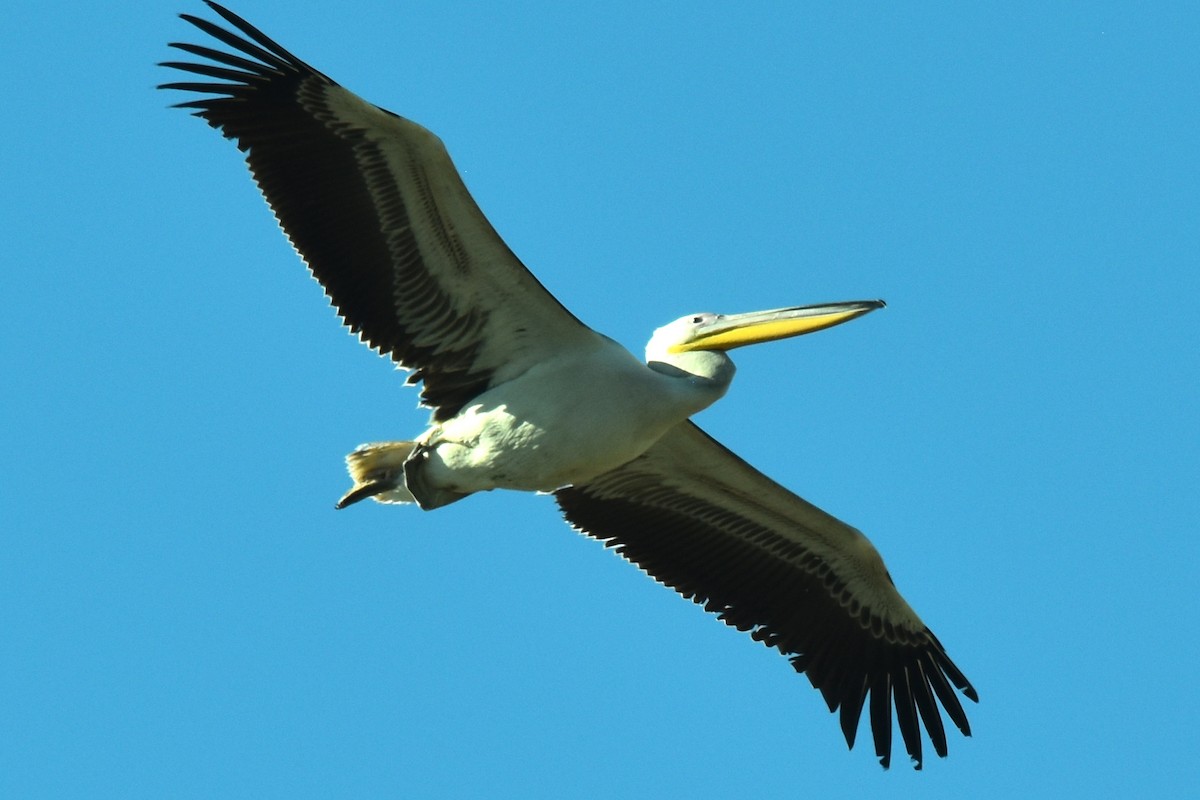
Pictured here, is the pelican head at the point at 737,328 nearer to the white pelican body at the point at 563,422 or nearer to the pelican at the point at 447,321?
the pelican at the point at 447,321

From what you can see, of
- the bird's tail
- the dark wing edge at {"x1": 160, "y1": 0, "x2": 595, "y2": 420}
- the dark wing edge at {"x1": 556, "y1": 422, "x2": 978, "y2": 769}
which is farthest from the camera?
the dark wing edge at {"x1": 556, "y1": 422, "x2": 978, "y2": 769}

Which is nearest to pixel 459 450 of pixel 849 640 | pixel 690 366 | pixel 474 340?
pixel 474 340

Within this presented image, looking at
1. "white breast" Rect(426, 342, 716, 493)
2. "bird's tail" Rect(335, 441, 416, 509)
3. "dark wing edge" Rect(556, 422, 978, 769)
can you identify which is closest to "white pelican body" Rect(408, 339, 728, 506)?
"white breast" Rect(426, 342, 716, 493)

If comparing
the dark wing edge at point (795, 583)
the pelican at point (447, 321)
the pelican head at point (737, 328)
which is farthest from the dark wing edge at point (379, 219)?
the dark wing edge at point (795, 583)

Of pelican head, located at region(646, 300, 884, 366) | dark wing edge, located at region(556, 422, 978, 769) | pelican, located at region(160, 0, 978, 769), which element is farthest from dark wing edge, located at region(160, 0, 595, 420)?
dark wing edge, located at region(556, 422, 978, 769)

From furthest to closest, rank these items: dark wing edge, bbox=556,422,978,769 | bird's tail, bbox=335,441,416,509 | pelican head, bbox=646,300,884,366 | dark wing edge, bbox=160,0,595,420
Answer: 1. dark wing edge, bbox=556,422,978,769
2. bird's tail, bbox=335,441,416,509
3. pelican head, bbox=646,300,884,366
4. dark wing edge, bbox=160,0,595,420

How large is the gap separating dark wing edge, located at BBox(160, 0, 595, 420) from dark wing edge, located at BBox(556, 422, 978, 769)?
5.94 ft

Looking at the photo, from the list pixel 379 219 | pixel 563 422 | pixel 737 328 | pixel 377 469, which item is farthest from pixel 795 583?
pixel 379 219

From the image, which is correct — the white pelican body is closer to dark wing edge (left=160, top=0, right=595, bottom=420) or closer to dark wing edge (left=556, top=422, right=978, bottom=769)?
dark wing edge (left=160, top=0, right=595, bottom=420)

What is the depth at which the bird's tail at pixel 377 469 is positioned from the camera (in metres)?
11.8

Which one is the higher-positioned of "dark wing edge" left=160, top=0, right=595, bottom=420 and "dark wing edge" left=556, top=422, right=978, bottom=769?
"dark wing edge" left=160, top=0, right=595, bottom=420

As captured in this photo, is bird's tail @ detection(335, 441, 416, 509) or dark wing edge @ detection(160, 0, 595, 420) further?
bird's tail @ detection(335, 441, 416, 509)

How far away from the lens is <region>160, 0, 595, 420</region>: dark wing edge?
1101 cm

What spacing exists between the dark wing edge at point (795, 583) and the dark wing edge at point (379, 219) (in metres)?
1.81
